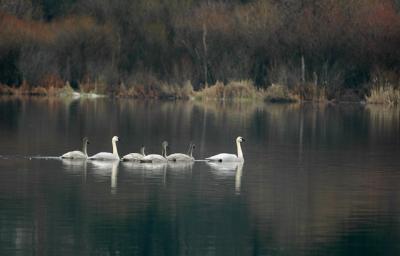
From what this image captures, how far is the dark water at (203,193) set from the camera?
17.0 metres

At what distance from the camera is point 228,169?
26250mm

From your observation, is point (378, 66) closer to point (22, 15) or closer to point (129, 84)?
point (129, 84)

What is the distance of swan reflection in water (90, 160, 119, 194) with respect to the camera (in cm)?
2408

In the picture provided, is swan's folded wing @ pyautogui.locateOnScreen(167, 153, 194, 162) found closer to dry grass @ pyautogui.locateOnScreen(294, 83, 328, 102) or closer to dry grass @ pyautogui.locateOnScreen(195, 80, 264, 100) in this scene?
dry grass @ pyautogui.locateOnScreen(294, 83, 328, 102)

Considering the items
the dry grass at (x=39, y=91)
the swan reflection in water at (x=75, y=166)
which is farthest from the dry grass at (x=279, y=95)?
the swan reflection in water at (x=75, y=166)

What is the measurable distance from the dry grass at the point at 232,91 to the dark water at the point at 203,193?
1932 centimetres

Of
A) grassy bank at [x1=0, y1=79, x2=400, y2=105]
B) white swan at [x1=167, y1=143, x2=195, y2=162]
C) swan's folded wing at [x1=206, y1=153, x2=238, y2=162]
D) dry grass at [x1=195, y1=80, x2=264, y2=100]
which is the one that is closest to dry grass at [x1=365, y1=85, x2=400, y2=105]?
grassy bank at [x1=0, y1=79, x2=400, y2=105]

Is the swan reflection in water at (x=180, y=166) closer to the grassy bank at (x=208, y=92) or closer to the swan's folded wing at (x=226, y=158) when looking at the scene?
the swan's folded wing at (x=226, y=158)

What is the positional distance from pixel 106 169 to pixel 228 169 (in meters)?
2.58

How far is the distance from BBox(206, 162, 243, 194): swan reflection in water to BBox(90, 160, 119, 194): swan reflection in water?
2.04 metres

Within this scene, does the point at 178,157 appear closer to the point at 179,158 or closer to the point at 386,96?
the point at 179,158

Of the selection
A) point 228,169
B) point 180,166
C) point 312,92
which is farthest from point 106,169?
point 312,92

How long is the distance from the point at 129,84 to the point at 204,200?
136 feet

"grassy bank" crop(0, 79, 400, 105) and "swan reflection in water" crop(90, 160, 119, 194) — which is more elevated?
"grassy bank" crop(0, 79, 400, 105)
